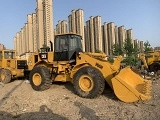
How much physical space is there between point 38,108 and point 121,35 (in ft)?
163

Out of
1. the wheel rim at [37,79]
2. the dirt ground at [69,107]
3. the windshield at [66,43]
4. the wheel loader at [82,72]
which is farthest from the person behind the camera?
the wheel rim at [37,79]

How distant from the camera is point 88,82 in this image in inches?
358

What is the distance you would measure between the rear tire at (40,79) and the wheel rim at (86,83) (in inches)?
72.2

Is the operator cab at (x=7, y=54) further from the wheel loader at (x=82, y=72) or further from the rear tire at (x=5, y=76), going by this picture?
the wheel loader at (x=82, y=72)

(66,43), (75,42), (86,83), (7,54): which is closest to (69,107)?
(86,83)

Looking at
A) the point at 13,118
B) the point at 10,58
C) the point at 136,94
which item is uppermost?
the point at 10,58

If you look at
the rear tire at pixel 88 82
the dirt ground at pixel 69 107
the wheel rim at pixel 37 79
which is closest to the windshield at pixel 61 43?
the wheel rim at pixel 37 79

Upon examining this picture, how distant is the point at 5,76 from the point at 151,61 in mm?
11957

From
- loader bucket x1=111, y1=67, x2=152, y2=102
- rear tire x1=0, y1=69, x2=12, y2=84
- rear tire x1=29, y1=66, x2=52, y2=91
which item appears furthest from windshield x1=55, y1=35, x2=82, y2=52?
rear tire x1=0, y1=69, x2=12, y2=84

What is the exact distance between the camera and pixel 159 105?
783 centimetres

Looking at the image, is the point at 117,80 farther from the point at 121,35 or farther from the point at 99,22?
the point at 121,35

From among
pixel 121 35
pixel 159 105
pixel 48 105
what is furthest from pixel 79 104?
pixel 121 35

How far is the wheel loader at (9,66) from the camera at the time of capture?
1427 cm

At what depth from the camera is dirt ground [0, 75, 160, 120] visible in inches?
275
